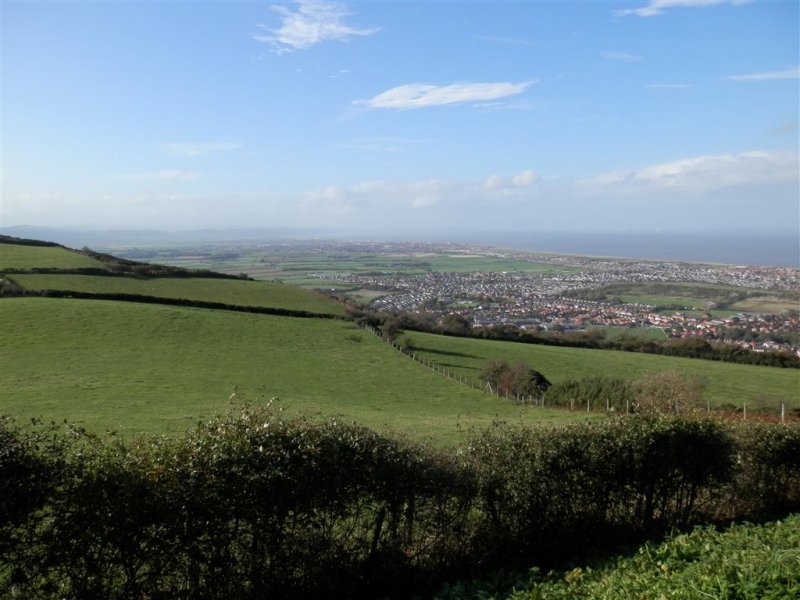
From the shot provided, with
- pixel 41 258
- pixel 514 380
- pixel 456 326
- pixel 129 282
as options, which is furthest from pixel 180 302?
pixel 514 380

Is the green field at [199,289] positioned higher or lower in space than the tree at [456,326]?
higher

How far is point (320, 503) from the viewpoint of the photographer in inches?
290

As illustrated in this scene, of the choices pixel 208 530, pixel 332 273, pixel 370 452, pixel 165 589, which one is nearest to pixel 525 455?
pixel 370 452

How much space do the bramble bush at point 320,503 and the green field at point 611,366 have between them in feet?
89.7

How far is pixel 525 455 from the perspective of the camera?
8.98 metres

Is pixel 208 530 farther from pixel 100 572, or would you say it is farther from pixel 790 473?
pixel 790 473

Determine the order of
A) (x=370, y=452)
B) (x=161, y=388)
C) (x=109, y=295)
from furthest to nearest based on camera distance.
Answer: (x=109, y=295), (x=161, y=388), (x=370, y=452)

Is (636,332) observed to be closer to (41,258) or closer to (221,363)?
(221,363)

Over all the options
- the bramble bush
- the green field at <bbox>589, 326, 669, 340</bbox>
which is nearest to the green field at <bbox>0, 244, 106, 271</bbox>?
the bramble bush

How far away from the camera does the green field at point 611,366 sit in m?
37.2

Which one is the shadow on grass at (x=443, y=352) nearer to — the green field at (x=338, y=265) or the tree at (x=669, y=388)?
the tree at (x=669, y=388)

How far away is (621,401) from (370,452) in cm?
2820

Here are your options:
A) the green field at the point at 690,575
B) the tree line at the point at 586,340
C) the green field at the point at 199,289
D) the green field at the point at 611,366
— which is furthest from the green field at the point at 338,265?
the green field at the point at 690,575

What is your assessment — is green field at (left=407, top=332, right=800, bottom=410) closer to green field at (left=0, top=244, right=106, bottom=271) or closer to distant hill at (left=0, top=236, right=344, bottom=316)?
distant hill at (left=0, top=236, right=344, bottom=316)
